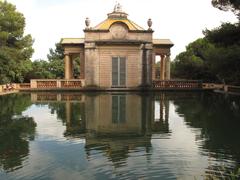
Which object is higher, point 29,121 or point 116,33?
point 116,33

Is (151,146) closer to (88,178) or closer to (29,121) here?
(88,178)

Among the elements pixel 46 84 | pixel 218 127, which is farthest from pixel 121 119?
pixel 46 84

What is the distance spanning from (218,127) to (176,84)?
919 inches

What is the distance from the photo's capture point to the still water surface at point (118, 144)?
27.2ft

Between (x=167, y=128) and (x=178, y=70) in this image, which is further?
(x=178, y=70)

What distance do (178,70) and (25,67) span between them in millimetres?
21483

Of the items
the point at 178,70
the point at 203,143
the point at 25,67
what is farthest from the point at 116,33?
the point at 203,143

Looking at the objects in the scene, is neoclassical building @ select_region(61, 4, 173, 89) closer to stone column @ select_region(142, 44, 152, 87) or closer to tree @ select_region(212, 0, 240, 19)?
stone column @ select_region(142, 44, 152, 87)

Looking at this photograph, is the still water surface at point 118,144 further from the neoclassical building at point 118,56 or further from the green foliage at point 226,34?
the neoclassical building at point 118,56

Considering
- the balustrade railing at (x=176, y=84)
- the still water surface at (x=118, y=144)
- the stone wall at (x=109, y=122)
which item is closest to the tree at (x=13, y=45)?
the balustrade railing at (x=176, y=84)

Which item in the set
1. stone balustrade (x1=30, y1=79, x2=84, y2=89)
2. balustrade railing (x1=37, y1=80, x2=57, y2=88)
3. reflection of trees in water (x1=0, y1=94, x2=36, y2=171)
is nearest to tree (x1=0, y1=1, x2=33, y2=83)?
stone balustrade (x1=30, y1=79, x2=84, y2=89)

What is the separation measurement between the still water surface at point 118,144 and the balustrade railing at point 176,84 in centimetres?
1799

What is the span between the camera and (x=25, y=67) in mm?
40406

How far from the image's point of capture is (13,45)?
41406 mm
